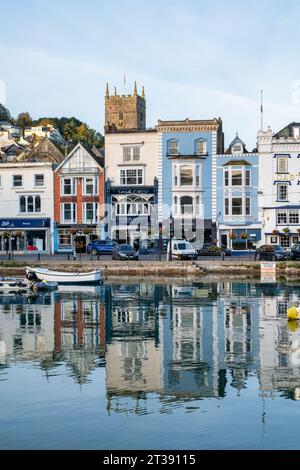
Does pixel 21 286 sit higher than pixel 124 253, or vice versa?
pixel 124 253

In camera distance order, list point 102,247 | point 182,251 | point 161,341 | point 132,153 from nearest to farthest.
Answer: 1. point 161,341
2. point 182,251
3. point 102,247
4. point 132,153

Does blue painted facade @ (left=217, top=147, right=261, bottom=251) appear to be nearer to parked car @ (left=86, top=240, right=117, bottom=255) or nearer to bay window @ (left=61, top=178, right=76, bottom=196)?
parked car @ (left=86, top=240, right=117, bottom=255)

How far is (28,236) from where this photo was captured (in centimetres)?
8375

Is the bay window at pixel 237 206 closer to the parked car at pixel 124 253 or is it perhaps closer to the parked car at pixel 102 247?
the parked car at pixel 102 247

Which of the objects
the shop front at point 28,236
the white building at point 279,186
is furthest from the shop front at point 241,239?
the shop front at point 28,236

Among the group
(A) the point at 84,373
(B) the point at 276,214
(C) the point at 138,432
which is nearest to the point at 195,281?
(B) the point at 276,214

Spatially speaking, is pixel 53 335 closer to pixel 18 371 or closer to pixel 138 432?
pixel 18 371

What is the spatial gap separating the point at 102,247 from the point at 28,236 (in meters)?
12.8

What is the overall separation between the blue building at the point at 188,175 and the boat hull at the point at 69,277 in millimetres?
21609

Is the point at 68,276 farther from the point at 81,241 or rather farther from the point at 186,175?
the point at 186,175

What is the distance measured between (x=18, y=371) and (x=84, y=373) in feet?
8.49

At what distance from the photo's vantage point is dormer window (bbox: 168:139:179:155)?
8156 centimetres

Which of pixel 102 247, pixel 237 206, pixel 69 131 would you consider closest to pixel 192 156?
pixel 237 206
